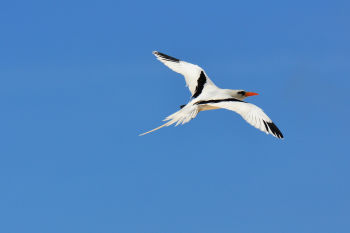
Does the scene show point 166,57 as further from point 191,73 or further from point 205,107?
point 205,107

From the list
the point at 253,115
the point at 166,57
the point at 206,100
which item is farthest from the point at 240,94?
the point at 166,57

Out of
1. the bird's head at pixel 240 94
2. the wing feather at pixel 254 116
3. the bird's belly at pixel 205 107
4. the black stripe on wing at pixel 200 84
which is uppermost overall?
the black stripe on wing at pixel 200 84

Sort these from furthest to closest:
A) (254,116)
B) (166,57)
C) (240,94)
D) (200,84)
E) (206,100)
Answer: (166,57)
(200,84)
(240,94)
(206,100)
(254,116)

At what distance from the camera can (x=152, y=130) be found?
20.3 m

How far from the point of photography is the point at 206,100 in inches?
876

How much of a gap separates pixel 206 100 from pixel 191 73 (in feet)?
12.0

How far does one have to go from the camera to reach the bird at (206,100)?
20125 mm

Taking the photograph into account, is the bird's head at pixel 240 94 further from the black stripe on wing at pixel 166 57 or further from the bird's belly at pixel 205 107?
the black stripe on wing at pixel 166 57

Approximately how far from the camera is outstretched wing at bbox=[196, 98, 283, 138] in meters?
19.8

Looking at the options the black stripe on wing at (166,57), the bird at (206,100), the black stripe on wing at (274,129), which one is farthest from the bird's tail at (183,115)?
the black stripe on wing at (166,57)

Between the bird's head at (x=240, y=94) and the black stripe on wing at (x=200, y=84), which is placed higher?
the black stripe on wing at (x=200, y=84)

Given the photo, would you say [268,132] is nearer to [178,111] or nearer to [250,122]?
[250,122]

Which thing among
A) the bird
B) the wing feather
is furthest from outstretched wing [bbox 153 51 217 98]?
the wing feather

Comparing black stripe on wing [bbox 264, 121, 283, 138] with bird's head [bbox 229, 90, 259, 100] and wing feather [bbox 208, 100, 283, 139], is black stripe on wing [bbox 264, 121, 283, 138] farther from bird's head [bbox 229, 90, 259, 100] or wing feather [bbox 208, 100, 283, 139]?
bird's head [bbox 229, 90, 259, 100]
